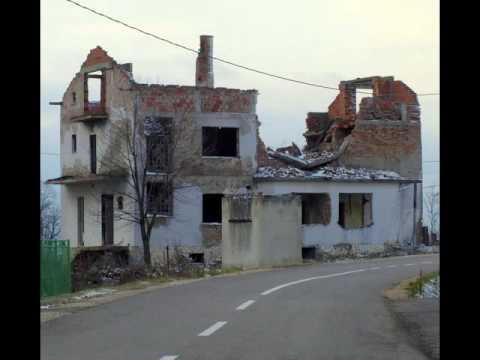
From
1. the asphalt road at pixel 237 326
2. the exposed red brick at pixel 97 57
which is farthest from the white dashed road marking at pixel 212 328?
the exposed red brick at pixel 97 57

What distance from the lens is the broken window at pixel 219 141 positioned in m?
47.8

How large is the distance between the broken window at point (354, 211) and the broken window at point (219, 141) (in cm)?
652

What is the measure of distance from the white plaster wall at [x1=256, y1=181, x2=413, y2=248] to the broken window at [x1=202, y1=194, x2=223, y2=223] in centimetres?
224

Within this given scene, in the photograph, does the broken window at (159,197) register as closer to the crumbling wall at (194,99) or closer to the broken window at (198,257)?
A: the broken window at (198,257)

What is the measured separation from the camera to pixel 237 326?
552 inches

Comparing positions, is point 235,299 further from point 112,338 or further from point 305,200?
point 305,200

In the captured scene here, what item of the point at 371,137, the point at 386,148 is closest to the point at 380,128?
the point at 371,137

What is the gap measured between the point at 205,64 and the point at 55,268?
2653 cm

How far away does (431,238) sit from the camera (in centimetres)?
5388

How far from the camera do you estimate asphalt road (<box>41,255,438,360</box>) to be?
Answer: 11.3 metres

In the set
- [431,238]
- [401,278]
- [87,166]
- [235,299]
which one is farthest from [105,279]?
[431,238]
